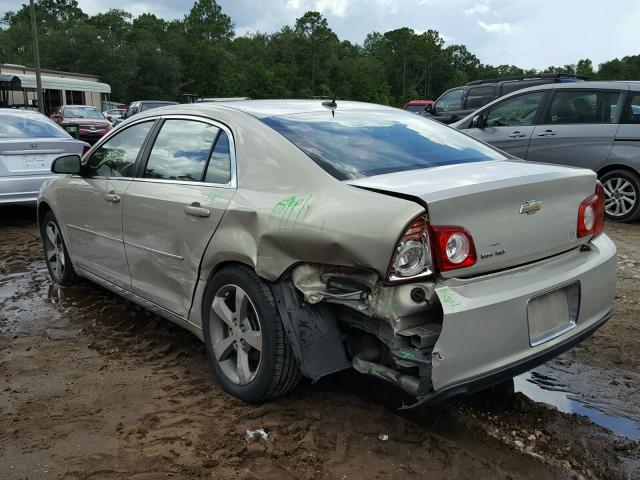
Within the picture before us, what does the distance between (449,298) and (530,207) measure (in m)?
0.66

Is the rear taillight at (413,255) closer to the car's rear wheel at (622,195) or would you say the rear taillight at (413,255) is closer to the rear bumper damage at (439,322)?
the rear bumper damage at (439,322)

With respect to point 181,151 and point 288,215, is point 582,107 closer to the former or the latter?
point 181,151

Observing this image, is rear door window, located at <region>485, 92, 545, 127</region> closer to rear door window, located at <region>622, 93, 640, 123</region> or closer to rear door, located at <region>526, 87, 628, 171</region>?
rear door, located at <region>526, 87, 628, 171</region>

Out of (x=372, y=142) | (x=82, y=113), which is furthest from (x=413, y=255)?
(x=82, y=113)

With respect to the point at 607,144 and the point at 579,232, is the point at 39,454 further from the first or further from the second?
the point at 607,144

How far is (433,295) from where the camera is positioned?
245cm

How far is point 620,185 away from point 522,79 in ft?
21.7

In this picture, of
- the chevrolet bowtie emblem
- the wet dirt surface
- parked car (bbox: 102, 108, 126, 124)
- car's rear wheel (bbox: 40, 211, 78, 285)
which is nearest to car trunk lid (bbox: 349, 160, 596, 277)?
the chevrolet bowtie emblem

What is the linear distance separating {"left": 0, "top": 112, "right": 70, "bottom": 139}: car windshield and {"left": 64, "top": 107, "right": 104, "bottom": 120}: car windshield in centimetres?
1277

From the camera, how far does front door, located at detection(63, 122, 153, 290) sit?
4.11 meters

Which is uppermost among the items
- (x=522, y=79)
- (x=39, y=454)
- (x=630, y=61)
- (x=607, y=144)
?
(x=630, y=61)

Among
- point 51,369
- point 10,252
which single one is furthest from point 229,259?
point 10,252

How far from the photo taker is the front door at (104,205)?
4.11 meters

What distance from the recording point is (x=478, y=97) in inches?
565
